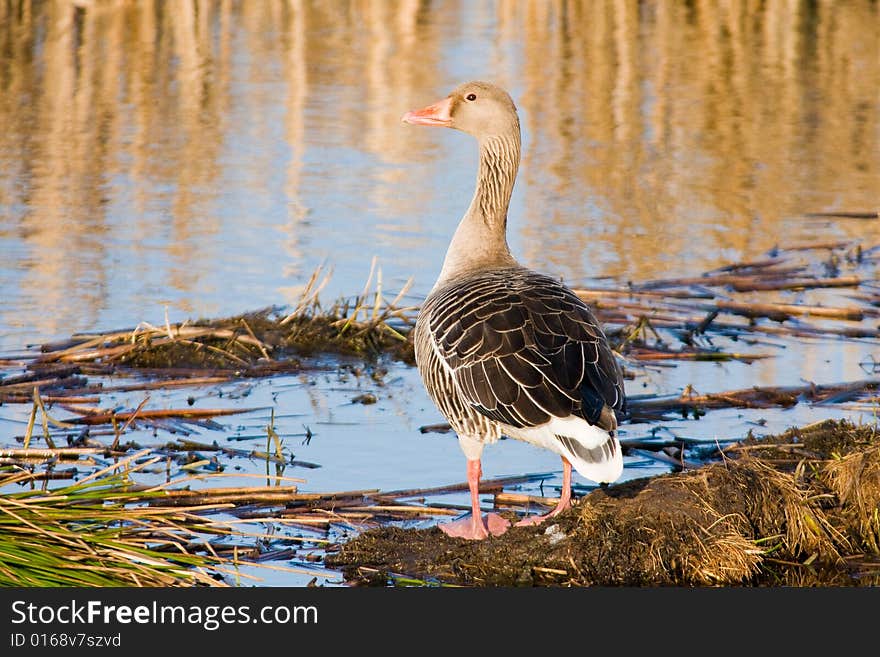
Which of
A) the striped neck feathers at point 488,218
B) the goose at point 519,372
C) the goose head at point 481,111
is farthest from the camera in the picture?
the goose head at point 481,111

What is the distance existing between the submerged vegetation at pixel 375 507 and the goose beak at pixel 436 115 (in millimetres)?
1744

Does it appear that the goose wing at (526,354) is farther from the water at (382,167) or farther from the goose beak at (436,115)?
the goose beak at (436,115)

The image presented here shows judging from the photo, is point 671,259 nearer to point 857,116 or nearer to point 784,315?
point 784,315

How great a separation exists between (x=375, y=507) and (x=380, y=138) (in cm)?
1142

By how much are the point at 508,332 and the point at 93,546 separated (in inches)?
76.1

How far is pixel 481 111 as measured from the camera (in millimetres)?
7512

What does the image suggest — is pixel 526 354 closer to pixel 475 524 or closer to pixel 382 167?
pixel 475 524

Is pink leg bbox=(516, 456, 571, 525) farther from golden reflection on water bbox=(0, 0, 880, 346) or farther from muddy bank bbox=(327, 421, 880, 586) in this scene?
golden reflection on water bbox=(0, 0, 880, 346)

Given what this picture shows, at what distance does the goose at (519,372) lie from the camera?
555 centimetres

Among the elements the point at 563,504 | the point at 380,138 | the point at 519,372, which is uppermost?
the point at 380,138

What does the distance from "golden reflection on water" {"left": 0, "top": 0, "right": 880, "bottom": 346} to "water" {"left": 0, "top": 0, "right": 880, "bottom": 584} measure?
0.18 feet

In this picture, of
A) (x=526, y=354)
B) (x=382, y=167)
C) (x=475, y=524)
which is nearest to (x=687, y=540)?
(x=475, y=524)

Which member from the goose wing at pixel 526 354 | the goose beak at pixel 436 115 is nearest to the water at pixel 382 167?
the goose wing at pixel 526 354

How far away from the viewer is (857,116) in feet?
63.7
